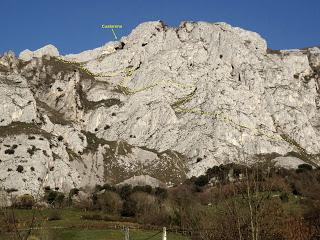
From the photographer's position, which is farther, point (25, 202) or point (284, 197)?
point (25, 202)

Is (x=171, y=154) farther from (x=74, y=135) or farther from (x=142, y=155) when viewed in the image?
(x=74, y=135)

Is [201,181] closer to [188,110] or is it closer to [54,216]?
[188,110]

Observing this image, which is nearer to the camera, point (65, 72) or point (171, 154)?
point (171, 154)

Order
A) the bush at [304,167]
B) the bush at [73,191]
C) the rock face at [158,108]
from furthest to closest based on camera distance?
the rock face at [158,108] → the bush at [304,167] → the bush at [73,191]

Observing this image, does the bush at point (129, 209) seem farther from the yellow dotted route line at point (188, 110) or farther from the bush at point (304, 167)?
the yellow dotted route line at point (188, 110)

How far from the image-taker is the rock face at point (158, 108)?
5032 inches

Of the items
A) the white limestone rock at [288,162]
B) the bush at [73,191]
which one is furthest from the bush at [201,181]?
the bush at [73,191]

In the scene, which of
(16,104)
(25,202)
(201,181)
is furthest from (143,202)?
(16,104)

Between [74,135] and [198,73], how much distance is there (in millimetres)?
50988

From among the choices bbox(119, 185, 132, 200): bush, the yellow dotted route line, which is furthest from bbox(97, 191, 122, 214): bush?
the yellow dotted route line

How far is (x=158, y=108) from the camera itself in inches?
5910

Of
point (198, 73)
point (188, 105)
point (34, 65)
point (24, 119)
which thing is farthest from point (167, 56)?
point (24, 119)

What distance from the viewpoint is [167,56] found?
174000 millimetres

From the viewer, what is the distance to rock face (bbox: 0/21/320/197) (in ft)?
419
